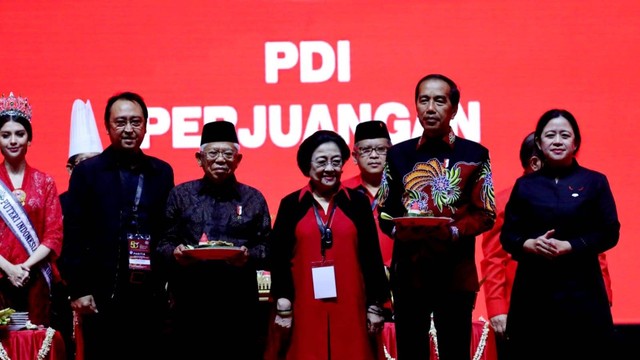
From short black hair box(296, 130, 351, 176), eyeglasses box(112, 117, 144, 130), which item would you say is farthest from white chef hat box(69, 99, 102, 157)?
short black hair box(296, 130, 351, 176)

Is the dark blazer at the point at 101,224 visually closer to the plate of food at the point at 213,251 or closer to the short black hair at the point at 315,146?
the plate of food at the point at 213,251

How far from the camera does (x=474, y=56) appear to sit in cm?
530

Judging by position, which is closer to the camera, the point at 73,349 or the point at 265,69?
the point at 73,349

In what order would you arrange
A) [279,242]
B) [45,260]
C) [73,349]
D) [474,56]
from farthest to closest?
1. [474,56]
2. [73,349]
3. [45,260]
4. [279,242]

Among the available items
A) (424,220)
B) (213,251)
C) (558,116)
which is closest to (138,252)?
(213,251)

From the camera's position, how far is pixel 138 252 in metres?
3.79

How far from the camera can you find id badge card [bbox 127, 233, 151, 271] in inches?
149

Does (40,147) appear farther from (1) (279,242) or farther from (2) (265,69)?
(1) (279,242)

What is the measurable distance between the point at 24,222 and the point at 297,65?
1706mm

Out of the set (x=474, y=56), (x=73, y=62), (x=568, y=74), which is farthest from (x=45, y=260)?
(x=568, y=74)

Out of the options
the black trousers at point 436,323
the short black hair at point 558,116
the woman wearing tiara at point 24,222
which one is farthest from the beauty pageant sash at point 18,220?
the short black hair at point 558,116

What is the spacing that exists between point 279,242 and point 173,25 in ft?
6.69

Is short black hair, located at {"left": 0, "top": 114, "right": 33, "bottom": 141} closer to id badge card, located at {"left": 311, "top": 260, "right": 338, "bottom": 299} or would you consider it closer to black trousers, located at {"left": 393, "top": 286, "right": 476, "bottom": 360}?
id badge card, located at {"left": 311, "top": 260, "right": 338, "bottom": 299}

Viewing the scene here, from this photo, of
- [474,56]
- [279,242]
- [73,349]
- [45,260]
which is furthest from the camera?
[474,56]
